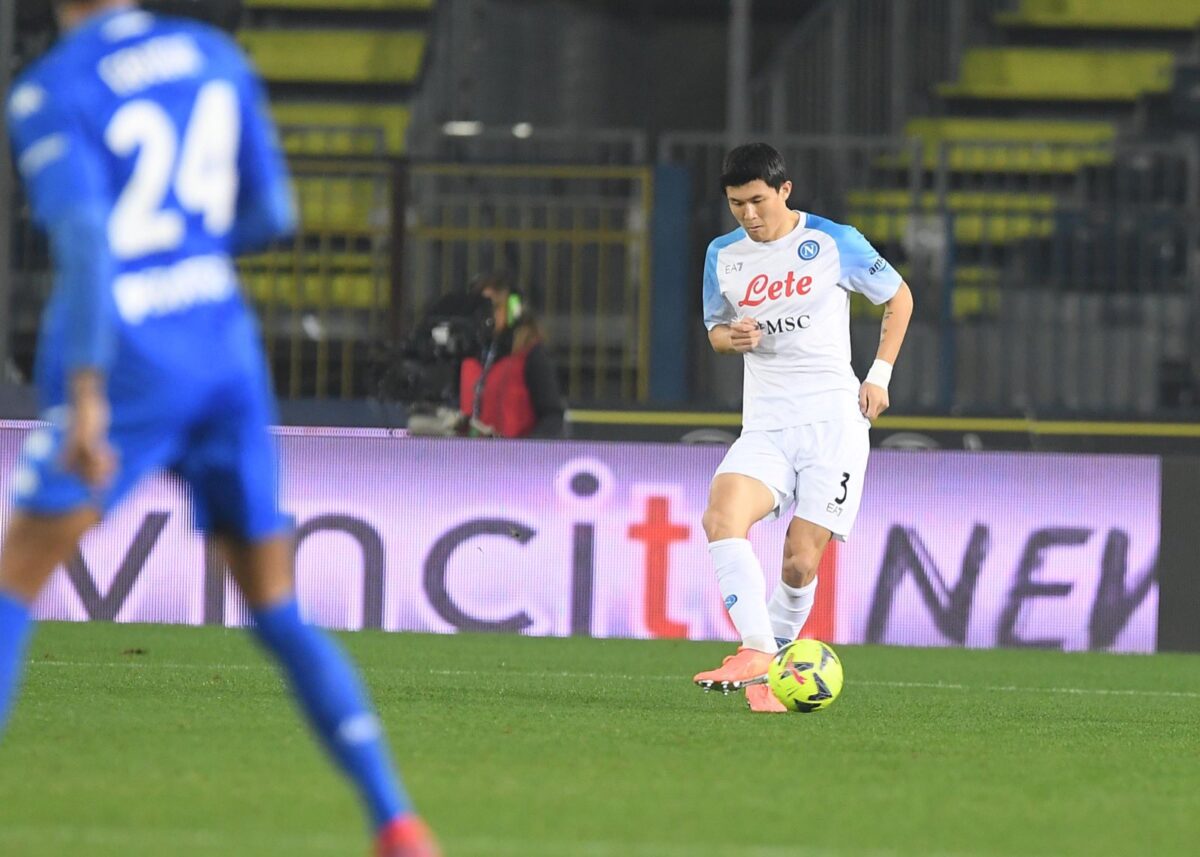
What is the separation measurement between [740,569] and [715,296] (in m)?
1.01

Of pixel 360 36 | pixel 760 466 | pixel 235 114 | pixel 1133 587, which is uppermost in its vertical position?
pixel 360 36

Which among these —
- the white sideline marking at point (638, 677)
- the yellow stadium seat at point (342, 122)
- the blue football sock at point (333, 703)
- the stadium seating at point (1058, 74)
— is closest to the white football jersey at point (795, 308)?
the white sideline marking at point (638, 677)

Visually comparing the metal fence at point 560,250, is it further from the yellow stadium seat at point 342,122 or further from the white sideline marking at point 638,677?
the white sideline marking at point 638,677

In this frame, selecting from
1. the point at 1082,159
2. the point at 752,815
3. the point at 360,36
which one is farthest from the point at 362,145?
the point at 752,815

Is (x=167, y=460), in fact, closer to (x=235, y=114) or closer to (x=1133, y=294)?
(x=235, y=114)

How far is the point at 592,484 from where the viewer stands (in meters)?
11.3

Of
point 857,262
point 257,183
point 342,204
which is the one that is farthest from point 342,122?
point 257,183

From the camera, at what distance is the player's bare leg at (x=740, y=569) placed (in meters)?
7.65

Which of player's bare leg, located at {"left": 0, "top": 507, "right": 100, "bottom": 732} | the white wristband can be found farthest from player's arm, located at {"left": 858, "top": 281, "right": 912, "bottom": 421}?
player's bare leg, located at {"left": 0, "top": 507, "right": 100, "bottom": 732}

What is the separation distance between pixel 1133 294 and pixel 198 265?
11.9 m

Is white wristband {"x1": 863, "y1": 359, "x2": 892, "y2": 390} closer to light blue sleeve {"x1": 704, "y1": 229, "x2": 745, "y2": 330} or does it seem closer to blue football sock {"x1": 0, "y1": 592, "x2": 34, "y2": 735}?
light blue sleeve {"x1": 704, "y1": 229, "x2": 745, "y2": 330}

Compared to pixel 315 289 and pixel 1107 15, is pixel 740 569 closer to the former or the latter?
pixel 315 289

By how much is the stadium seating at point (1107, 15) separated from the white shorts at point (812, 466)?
13203mm

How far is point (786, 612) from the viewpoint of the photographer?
8.13m
